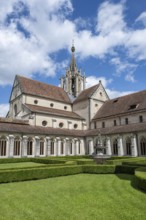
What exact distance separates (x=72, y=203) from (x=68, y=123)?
1312 inches

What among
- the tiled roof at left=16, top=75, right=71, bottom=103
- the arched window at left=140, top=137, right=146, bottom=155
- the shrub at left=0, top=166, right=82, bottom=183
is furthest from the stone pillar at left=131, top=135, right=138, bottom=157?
the tiled roof at left=16, top=75, right=71, bottom=103

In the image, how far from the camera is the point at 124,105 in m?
39.2

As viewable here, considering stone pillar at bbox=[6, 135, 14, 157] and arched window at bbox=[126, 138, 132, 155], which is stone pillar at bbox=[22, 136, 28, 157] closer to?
stone pillar at bbox=[6, 135, 14, 157]

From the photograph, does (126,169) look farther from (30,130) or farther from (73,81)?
(73,81)

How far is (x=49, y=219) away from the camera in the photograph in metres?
6.79

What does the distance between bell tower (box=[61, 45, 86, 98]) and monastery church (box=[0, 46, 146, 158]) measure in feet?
11.4

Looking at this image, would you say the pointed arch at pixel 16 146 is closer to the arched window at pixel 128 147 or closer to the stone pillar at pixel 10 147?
the stone pillar at pixel 10 147

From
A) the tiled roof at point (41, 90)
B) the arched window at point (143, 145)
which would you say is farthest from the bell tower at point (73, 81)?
the arched window at point (143, 145)

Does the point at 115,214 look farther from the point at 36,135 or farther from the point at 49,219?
the point at 36,135

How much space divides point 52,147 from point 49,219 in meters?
28.8

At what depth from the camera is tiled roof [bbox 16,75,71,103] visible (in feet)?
132

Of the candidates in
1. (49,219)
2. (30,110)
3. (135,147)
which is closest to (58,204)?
(49,219)

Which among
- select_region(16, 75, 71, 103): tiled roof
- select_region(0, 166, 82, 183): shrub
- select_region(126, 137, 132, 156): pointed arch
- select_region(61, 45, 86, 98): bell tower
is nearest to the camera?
select_region(0, 166, 82, 183): shrub

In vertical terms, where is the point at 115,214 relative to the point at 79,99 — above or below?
below
